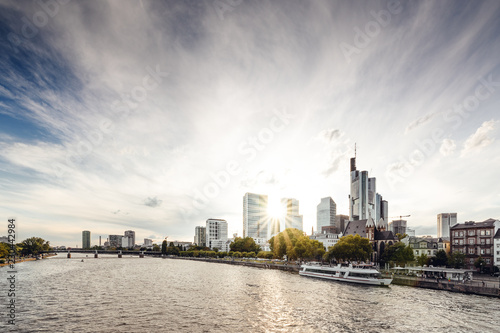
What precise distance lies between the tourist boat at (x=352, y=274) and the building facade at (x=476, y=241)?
55420 millimetres

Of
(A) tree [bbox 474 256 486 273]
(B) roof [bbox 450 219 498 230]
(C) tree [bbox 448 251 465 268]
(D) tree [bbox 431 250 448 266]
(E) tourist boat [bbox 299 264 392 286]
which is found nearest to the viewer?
(E) tourist boat [bbox 299 264 392 286]

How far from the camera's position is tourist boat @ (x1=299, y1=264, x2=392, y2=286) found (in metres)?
87.6

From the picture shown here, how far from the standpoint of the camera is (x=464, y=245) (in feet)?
411

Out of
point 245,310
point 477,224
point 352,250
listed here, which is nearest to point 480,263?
point 477,224

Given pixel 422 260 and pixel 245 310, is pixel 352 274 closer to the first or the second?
pixel 245 310

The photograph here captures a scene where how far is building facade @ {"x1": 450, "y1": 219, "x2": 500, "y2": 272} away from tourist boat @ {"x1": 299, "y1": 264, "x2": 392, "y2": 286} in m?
55.4

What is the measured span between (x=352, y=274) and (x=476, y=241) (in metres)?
67.6

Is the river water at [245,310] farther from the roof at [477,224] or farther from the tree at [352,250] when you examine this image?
the roof at [477,224]

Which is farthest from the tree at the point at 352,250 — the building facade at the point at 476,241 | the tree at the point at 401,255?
the building facade at the point at 476,241

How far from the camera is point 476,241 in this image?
398ft

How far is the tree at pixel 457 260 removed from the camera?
11462 cm

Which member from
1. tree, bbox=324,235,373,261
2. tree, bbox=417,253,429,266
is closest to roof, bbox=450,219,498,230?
tree, bbox=417,253,429,266

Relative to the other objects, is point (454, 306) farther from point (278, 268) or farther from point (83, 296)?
point (278, 268)

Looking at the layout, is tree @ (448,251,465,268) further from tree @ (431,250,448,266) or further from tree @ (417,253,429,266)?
tree @ (417,253,429,266)
